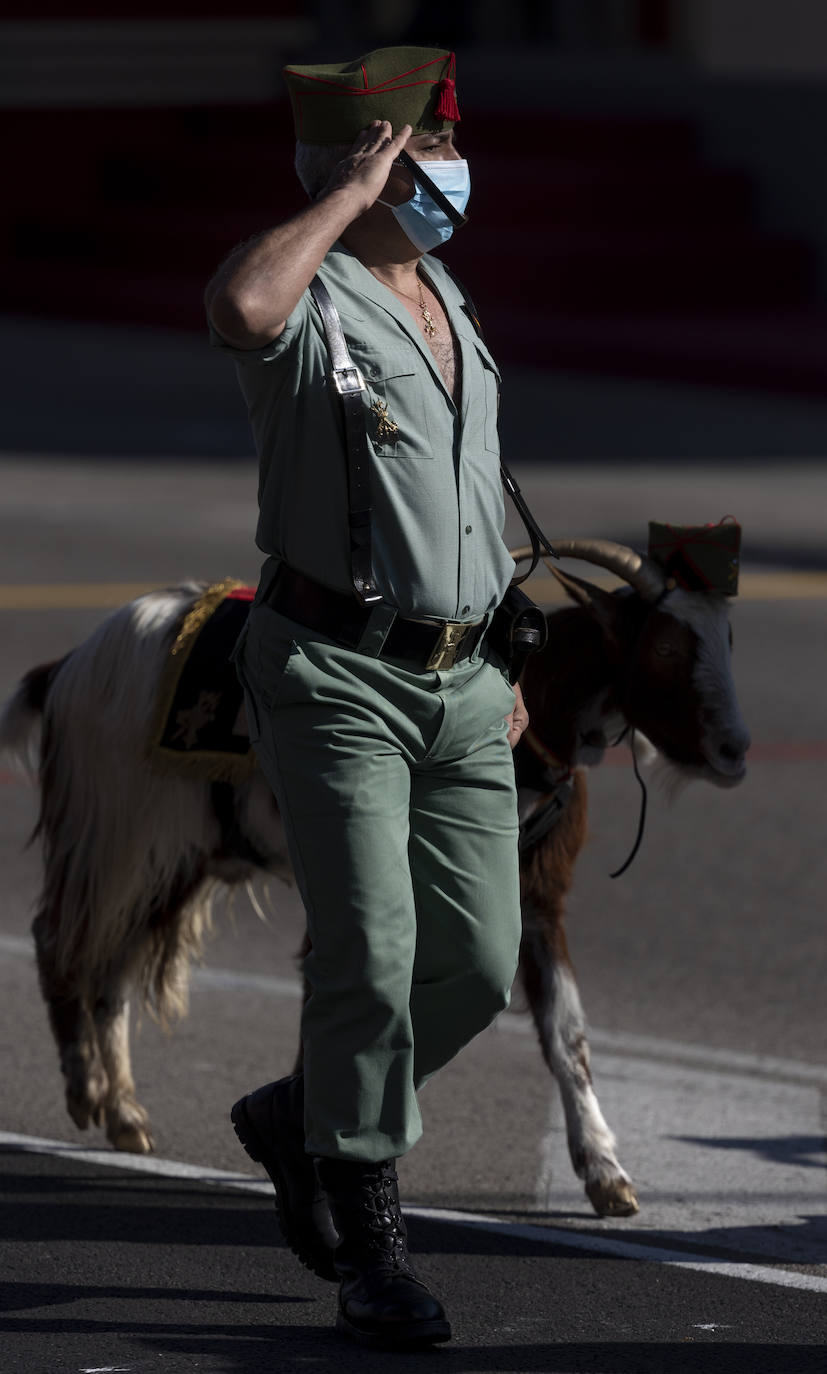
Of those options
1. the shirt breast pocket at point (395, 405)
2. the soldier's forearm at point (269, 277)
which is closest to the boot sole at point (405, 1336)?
the shirt breast pocket at point (395, 405)

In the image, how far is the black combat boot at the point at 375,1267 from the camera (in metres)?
4.18

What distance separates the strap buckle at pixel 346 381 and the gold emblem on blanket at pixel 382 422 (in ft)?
0.17

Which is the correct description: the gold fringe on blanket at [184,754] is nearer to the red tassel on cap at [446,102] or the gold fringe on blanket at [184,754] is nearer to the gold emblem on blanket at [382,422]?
the gold emblem on blanket at [382,422]

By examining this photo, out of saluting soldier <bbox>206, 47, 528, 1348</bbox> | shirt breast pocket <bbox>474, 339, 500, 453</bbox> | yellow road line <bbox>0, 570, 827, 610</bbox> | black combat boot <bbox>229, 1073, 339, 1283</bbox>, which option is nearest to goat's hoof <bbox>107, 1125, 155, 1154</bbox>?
black combat boot <bbox>229, 1073, 339, 1283</bbox>

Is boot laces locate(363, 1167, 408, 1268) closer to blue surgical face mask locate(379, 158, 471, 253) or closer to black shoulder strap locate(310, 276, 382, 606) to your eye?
black shoulder strap locate(310, 276, 382, 606)

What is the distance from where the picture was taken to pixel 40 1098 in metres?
5.88

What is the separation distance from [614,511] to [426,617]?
11393 mm

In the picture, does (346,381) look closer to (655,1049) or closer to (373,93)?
(373,93)

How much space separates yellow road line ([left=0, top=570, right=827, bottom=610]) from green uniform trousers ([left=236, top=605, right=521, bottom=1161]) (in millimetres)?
7221

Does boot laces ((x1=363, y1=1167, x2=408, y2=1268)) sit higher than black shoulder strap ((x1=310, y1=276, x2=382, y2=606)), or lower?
lower

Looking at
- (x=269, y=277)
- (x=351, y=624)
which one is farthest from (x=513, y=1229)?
(x=269, y=277)

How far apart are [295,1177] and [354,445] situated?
1.47 m

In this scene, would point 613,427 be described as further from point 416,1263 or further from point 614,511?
point 416,1263

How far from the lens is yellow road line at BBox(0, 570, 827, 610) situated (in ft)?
40.2
